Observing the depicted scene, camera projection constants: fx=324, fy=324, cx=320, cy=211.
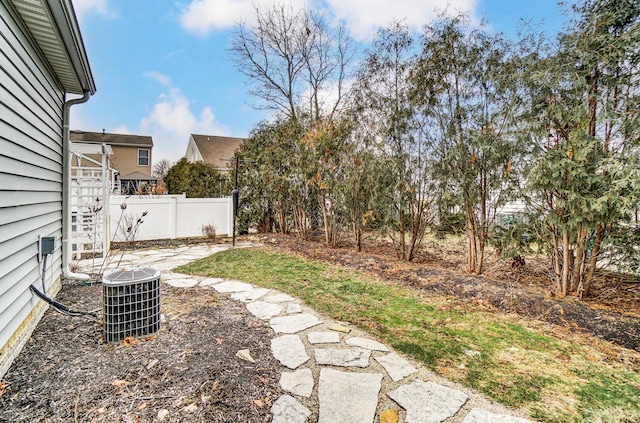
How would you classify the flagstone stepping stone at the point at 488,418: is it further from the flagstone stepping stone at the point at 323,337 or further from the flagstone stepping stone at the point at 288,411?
the flagstone stepping stone at the point at 323,337

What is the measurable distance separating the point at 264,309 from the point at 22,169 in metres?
2.32

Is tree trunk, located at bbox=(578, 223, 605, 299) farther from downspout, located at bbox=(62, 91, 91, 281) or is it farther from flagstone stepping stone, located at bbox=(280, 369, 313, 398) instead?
downspout, located at bbox=(62, 91, 91, 281)

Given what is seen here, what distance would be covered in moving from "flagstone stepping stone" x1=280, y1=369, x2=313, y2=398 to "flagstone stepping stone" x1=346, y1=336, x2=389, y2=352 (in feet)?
1.76

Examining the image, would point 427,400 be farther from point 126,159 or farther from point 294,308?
point 126,159

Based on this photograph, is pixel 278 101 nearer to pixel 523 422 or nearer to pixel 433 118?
pixel 433 118

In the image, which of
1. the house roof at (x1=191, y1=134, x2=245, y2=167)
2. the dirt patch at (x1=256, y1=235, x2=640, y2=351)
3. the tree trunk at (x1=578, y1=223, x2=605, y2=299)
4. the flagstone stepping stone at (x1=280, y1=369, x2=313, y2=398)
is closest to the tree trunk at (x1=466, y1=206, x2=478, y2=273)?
the dirt patch at (x1=256, y1=235, x2=640, y2=351)

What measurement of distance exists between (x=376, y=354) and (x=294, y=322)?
2.91 ft

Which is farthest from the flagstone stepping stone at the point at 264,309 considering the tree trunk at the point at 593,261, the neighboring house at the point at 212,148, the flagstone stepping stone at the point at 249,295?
the neighboring house at the point at 212,148

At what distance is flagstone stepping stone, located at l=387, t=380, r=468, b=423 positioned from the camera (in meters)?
1.71

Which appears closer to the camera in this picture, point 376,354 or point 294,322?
point 376,354

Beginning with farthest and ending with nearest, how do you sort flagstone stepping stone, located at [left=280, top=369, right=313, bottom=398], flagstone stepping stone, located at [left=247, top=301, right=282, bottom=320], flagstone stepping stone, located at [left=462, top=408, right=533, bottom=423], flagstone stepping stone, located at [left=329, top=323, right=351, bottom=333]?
flagstone stepping stone, located at [left=247, top=301, right=282, bottom=320]
flagstone stepping stone, located at [left=329, top=323, right=351, bottom=333]
flagstone stepping stone, located at [left=280, top=369, right=313, bottom=398]
flagstone stepping stone, located at [left=462, top=408, right=533, bottom=423]

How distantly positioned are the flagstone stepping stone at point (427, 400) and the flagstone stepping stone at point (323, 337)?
756 millimetres

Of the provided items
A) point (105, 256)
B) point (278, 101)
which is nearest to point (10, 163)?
point (105, 256)

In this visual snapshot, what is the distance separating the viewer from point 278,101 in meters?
11.6
